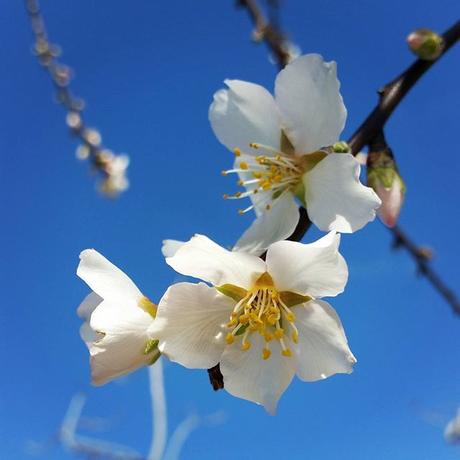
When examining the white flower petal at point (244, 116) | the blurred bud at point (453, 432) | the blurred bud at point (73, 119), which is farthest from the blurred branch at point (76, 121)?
the blurred bud at point (453, 432)

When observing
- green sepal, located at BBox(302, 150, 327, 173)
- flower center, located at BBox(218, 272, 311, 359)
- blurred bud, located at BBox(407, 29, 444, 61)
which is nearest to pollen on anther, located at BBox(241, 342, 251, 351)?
flower center, located at BBox(218, 272, 311, 359)

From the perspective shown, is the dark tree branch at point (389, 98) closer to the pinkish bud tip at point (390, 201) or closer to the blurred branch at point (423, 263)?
the pinkish bud tip at point (390, 201)

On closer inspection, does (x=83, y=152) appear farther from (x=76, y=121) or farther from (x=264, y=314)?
(x=264, y=314)

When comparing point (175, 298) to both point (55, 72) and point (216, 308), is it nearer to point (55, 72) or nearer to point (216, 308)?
point (216, 308)

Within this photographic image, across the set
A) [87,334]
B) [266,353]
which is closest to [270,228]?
[266,353]

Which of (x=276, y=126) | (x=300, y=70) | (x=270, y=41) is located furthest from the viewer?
(x=270, y=41)

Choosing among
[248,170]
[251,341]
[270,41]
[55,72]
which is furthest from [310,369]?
[55,72]

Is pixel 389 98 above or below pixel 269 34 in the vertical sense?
below
